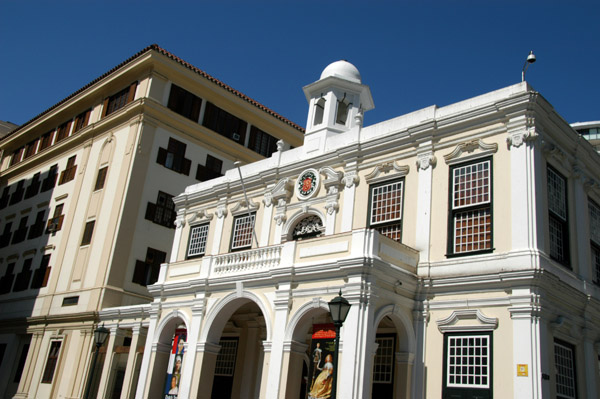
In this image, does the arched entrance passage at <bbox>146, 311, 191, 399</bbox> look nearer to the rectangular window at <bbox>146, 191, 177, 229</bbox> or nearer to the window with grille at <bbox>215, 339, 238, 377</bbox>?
the window with grille at <bbox>215, 339, 238, 377</bbox>

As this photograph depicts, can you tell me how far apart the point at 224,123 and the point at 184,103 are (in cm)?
286

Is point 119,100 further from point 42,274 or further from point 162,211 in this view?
point 42,274

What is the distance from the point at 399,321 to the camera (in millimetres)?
16938

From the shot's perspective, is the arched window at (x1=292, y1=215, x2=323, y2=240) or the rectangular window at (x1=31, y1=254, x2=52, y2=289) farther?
the rectangular window at (x1=31, y1=254, x2=52, y2=289)

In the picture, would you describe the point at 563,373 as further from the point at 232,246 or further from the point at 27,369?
the point at 27,369

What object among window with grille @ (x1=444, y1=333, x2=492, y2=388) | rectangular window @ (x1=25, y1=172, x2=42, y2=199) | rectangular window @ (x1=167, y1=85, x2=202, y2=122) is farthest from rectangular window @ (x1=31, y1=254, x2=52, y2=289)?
window with grille @ (x1=444, y1=333, x2=492, y2=388)

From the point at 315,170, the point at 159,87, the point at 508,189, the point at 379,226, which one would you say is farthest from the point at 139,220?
the point at 508,189

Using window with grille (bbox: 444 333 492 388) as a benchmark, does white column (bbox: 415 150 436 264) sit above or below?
above

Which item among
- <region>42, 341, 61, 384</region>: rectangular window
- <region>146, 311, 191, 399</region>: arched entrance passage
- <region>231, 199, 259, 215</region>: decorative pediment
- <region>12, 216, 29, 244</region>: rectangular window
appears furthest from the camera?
<region>12, 216, 29, 244</region>: rectangular window

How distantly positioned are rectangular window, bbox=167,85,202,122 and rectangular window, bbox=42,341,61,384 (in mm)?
14139

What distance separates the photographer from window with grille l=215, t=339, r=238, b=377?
23.1 metres

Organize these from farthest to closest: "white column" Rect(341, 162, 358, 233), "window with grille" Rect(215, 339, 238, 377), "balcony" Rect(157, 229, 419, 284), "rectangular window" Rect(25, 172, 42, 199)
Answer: "rectangular window" Rect(25, 172, 42, 199)
"window with grille" Rect(215, 339, 238, 377)
"white column" Rect(341, 162, 358, 233)
"balcony" Rect(157, 229, 419, 284)

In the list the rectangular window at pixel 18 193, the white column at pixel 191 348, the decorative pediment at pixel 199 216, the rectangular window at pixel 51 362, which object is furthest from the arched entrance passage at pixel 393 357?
the rectangular window at pixel 18 193

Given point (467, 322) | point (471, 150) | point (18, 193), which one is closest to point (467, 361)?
point (467, 322)
